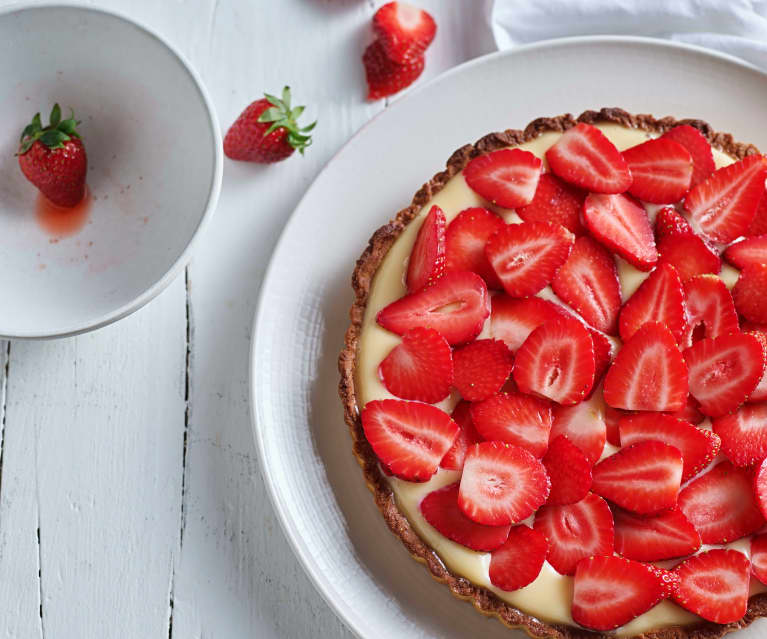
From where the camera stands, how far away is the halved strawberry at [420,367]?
7.23ft

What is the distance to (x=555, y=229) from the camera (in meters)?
2.27

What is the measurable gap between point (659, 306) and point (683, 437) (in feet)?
1.05

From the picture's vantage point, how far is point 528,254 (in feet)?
7.38

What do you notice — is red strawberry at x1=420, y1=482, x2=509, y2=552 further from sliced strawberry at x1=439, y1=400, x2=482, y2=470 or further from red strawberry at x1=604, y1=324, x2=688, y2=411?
red strawberry at x1=604, y1=324, x2=688, y2=411

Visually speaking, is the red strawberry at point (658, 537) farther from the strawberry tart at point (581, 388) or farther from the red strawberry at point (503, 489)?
the red strawberry at point (503, 489)

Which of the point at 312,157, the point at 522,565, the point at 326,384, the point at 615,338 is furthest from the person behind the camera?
the point at 312,157

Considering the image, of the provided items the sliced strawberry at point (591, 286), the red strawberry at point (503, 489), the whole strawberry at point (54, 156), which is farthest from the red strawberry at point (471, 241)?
the whole strawberry at point (54, 156)

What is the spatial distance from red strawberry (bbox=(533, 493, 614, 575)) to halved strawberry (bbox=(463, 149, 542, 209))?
0.75m

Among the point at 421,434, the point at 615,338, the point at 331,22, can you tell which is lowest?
the point at 421,434

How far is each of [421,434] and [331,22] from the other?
1339mm

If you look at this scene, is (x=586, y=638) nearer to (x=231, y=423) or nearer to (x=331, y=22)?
(x=231, y=423)

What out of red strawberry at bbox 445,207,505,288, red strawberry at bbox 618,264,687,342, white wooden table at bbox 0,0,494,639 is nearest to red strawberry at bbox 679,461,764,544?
red strawberry at bbox 618,264,687,342

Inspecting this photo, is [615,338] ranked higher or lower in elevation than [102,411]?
higher

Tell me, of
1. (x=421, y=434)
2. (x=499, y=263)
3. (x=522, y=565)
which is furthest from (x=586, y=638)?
(x=499, y=263)
